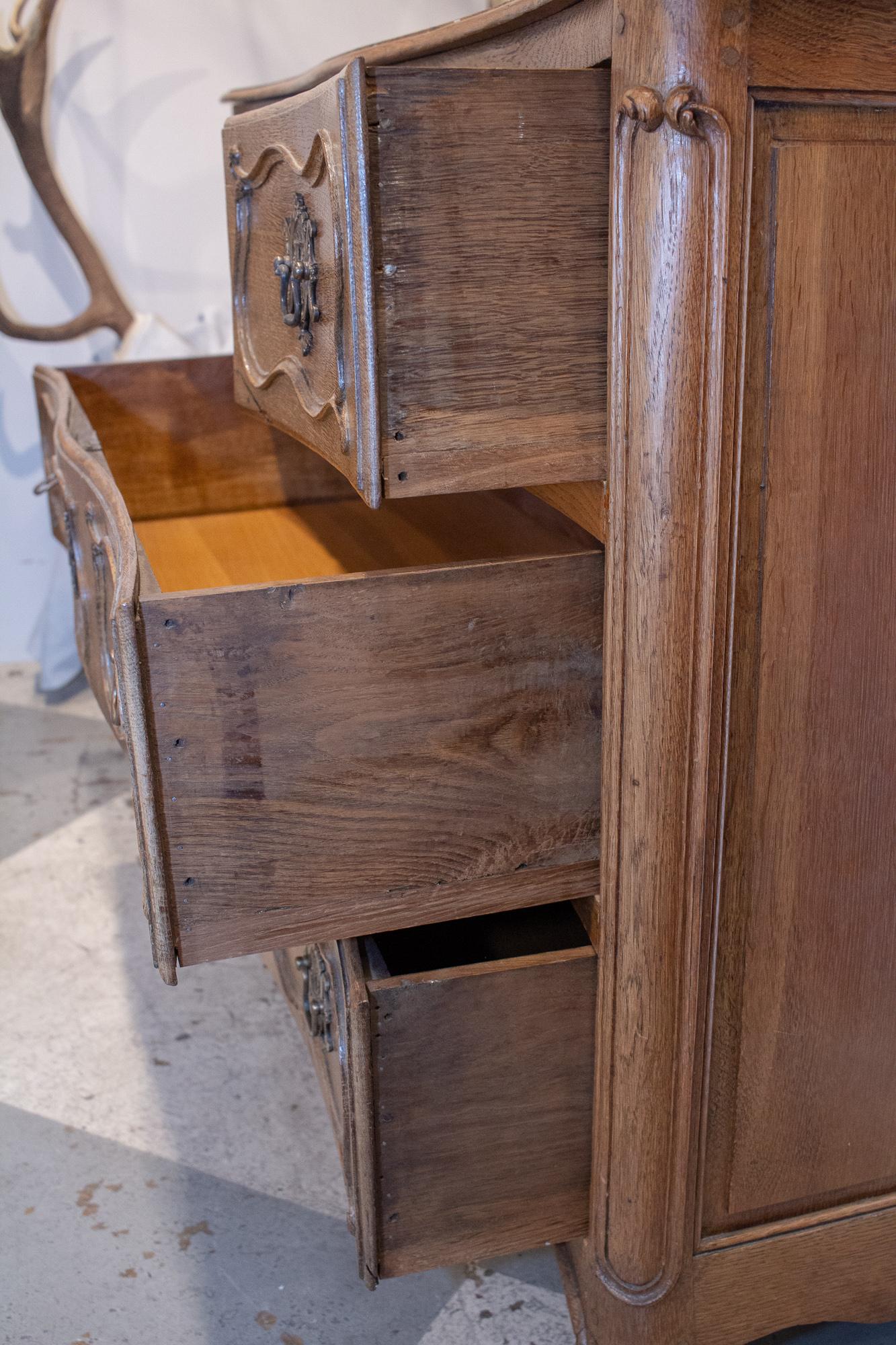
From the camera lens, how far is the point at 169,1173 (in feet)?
4.75

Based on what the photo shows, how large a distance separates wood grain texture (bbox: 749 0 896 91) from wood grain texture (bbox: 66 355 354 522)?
1144 mm

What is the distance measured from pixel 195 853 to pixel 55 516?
47.9 inches

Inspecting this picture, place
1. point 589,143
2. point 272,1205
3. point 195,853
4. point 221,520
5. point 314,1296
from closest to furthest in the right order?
point 589,143 < point 195,853 < point 314,1296 < point 272,1205 < point 221,520

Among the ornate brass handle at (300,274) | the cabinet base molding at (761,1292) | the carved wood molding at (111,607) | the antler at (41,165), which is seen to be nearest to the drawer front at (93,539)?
the carved wood molding at (111,607)

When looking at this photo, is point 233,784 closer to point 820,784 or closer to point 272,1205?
point 820,784

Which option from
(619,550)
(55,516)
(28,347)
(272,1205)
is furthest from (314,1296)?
(28,347)

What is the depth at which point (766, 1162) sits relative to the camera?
110cm

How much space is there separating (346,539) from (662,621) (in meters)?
0.81

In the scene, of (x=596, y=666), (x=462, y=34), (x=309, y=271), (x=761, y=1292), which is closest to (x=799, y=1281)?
(x=761, y=1292)

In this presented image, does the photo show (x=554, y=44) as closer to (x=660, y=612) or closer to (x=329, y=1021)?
(x=660, y=612)

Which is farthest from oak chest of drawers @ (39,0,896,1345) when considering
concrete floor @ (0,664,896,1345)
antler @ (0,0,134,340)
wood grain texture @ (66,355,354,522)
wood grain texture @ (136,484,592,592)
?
antler @ (0,0,134,340)

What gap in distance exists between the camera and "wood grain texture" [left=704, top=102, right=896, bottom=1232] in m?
0.84

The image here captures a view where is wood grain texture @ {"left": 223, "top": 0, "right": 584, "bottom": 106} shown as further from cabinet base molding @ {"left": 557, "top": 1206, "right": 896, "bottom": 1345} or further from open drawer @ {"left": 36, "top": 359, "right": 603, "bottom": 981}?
cabinet base molding @ {"left": 557, "top": 1206, "right": 896, "bottom": 1345}

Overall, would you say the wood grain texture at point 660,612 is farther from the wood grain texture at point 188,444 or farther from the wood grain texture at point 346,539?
the wood grain texture at point 188,444
